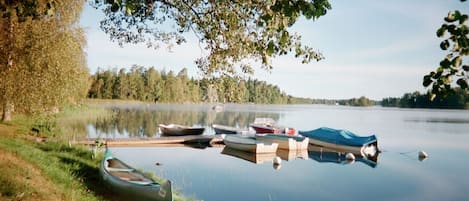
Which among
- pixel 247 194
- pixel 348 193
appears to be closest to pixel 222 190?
pixel 247 194

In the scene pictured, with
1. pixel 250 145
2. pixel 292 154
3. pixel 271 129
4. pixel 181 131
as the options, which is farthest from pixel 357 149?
pixel 181 131

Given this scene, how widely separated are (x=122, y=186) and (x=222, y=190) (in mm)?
5786

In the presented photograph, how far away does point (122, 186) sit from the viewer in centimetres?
1043

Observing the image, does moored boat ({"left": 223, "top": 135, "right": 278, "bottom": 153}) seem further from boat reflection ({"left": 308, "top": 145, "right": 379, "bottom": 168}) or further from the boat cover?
the boat cover

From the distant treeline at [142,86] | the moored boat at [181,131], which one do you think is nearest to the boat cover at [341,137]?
the moored boat at [181,131]

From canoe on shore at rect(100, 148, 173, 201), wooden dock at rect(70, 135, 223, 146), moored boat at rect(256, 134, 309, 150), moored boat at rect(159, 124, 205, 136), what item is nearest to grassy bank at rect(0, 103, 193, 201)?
canoe on shore at rect(100, 148, 173, 201)

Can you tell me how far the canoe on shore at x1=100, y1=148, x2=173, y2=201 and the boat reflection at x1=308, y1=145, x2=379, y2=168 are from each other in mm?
14972

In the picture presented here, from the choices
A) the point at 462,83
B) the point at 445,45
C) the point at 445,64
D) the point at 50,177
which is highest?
the point at 445,45

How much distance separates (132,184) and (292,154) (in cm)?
1732

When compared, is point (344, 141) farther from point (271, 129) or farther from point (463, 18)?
point (463, 18)

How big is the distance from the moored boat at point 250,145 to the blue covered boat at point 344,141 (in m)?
5.59

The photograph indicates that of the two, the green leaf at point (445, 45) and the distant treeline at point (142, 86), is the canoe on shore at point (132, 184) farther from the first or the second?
the distant treeline at point (142, 86)

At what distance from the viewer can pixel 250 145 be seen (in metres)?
25.5

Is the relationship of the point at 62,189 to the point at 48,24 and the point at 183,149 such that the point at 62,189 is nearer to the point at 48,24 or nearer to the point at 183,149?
the point at 48,24
